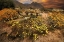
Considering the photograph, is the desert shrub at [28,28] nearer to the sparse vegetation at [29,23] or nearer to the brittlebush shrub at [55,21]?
the sparse vegetation at [29,23]

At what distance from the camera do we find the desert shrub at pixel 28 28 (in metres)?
8.50

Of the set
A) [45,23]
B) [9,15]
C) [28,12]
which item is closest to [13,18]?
[9,15]

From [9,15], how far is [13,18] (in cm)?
34

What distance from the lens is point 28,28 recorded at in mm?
8844

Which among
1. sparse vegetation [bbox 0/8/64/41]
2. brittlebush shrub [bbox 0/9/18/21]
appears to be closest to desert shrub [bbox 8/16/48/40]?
sparse vegetation [bbox 0/8/64/41]

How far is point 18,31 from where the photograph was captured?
873 cm

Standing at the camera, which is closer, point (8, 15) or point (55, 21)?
point (55, 21)

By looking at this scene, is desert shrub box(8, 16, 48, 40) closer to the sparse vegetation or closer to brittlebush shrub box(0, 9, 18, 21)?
the sparse vegetation

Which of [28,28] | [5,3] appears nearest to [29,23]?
[28,28]

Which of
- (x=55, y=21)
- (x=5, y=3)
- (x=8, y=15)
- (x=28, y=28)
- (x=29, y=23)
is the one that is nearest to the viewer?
(x=28, y=28)

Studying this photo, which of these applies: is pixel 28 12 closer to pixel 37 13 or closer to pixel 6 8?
pixel 37 13

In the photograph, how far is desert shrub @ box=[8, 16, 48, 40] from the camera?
8.50 meters

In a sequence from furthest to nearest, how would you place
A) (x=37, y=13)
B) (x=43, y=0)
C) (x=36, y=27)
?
(x=43, y=0), (x=37, y=13), (x=36, y=27)

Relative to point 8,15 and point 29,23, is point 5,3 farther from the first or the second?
point 29,23
